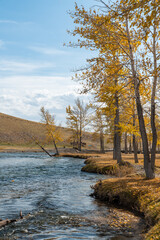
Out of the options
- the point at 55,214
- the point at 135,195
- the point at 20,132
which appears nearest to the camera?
the point at 55,214

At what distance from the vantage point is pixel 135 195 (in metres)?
10.2

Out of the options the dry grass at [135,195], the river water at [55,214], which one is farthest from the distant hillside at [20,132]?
the dry grass at [135,195]

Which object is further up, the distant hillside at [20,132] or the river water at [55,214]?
the distant hillside at [20,132]

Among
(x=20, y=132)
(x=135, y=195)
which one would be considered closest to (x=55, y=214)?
(x=135, y=195)

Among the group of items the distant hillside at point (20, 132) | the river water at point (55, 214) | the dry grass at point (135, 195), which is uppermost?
the distant hillside at point (20, 132)

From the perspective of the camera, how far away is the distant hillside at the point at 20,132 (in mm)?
92375

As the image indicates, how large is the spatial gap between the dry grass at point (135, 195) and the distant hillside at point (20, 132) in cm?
7489

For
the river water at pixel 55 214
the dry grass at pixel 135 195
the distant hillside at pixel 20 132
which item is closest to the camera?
the river water at pixel 55 214

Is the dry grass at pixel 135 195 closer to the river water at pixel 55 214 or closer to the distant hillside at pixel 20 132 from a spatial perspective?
the river water at pixel 55 214

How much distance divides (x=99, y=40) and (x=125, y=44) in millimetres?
1967

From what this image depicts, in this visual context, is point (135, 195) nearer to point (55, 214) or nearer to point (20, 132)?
point (55, 214)

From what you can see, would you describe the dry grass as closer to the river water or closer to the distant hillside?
the river water

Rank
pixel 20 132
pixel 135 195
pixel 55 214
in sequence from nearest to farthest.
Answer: pixel 55 214
pixel 135 195
pixel 20 132

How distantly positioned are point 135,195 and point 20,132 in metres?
95.3
